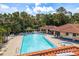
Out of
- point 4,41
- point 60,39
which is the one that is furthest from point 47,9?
point 4,41

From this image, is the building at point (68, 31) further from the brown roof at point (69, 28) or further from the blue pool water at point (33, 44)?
the blue pool water at point (33, 44)

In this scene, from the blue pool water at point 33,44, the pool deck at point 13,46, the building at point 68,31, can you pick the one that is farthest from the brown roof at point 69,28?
the pool deck at point 13,46

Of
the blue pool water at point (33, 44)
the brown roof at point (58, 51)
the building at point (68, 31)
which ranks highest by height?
the building at point (68, 31)

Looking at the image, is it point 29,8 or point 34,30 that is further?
point 34,30

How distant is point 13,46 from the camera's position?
2988mm

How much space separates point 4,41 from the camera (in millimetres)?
2986

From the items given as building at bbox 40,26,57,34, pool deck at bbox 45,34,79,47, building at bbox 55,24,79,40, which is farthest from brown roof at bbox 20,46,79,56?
building at bbox 40,26,57,34

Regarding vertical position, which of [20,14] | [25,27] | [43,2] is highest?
[43,2]

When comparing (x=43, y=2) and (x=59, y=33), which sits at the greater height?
(x=43, y=2)

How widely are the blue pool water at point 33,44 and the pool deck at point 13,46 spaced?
3.0 inches

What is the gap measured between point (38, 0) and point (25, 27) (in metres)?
0.50

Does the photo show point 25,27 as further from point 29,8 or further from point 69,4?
point 69,4

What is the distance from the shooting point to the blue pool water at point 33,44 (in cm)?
296

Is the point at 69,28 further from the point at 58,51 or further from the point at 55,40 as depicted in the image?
the point at 58,51
